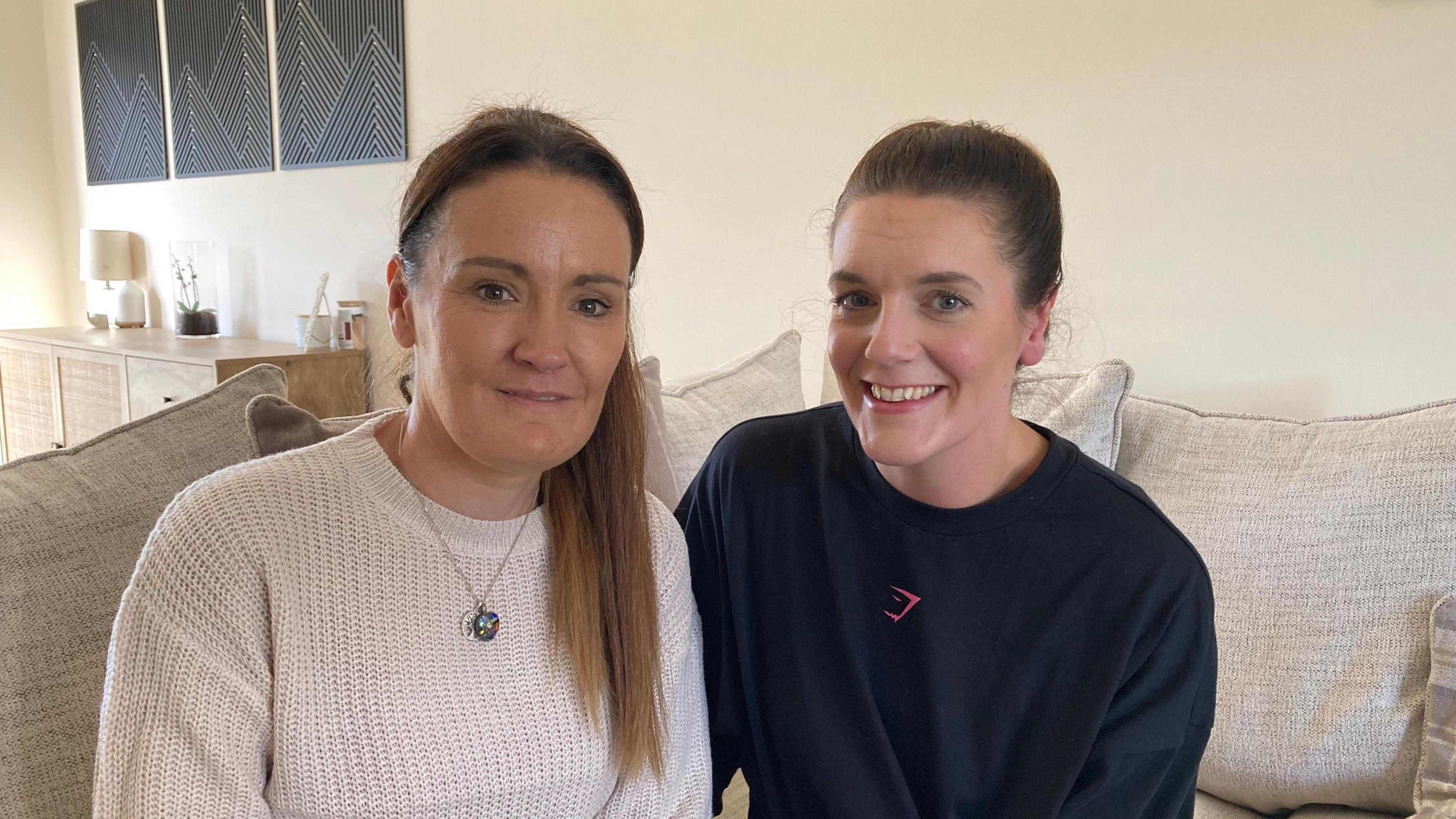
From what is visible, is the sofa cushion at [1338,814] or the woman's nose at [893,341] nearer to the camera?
the woman's nose at [893,341]

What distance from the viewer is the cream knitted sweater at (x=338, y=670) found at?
0.89 m

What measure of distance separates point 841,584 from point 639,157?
6.60ft

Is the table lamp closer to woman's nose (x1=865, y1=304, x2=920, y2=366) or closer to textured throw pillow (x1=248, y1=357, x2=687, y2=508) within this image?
textured throw pillow (x1=248, y1=357, x2=687, y2=508)

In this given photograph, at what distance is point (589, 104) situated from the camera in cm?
299

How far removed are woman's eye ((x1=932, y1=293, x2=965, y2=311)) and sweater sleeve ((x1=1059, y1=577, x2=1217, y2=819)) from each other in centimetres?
41

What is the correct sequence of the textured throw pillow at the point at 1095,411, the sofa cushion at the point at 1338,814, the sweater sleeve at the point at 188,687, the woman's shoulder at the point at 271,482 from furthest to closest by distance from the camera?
the textured throw pillow at the point at 1095,411 < the sofa cushion at the point at 1338,814 < the woman's shoulder at the point at 271,482 < the sweater sleeve at the point at 188,687

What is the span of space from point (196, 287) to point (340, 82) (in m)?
1.44

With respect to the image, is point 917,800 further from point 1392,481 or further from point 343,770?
point 1392,481

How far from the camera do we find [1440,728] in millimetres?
1321

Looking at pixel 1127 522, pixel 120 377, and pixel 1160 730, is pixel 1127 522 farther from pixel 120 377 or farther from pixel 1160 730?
pixel 120 377

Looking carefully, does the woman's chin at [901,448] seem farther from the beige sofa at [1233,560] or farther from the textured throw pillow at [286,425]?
the beige sofa at [1233,560]

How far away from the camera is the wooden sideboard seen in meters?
3.69

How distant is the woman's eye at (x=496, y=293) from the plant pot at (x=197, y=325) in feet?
13.2

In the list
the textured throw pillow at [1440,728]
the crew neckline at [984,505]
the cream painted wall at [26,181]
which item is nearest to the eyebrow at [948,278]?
the crew neckline at [984,505]
